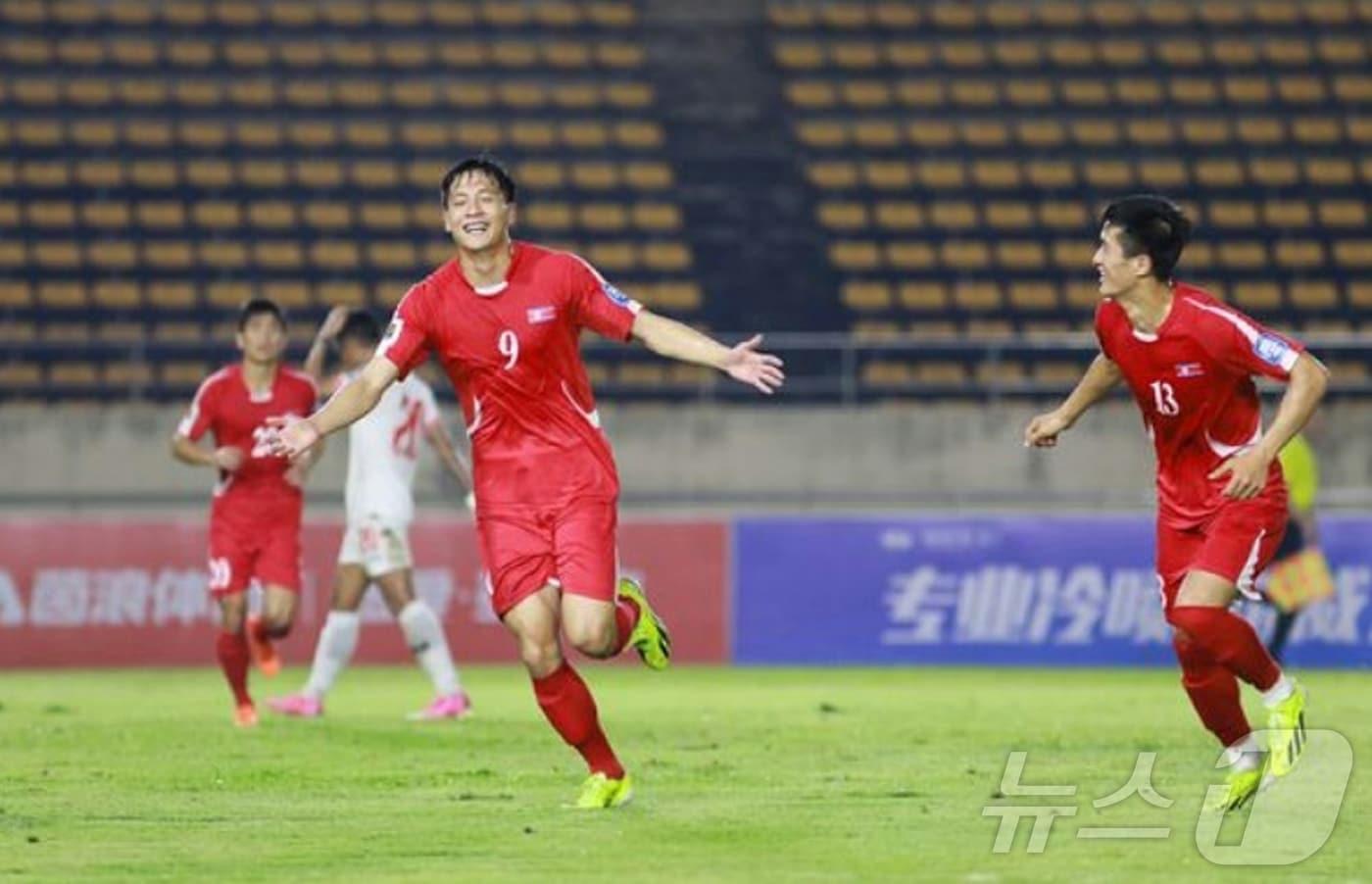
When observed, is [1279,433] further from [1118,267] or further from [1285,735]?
[1285,735]

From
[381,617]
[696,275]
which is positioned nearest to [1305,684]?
[381,617]

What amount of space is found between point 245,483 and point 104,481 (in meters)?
10.6

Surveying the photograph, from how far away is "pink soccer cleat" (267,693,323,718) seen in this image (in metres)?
17.3

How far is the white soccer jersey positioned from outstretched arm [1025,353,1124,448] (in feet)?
20.5

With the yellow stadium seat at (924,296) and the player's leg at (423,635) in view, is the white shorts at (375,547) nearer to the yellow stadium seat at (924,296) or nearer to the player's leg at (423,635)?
the player's leg at (423,635)

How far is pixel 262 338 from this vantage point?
16641mm

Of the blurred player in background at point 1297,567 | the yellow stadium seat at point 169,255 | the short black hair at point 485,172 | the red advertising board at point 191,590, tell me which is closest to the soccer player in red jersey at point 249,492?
the short black hair at point 485,172

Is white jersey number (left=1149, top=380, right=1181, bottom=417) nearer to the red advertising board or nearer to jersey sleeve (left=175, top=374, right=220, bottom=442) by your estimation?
jersey sleeve (left=175, top=374, right=220, bottom=442)

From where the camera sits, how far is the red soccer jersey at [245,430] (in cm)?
1662

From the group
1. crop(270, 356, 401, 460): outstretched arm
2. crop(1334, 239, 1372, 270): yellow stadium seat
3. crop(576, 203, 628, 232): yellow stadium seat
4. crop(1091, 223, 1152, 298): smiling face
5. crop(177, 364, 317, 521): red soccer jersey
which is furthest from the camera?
crop(576, 203, 628, 232): yellow stadium seat

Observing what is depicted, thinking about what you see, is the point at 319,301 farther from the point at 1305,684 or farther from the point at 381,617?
the point at 1305,684

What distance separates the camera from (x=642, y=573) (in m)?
24.5

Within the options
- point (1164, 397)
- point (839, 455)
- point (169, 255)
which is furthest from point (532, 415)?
point (169, 255)

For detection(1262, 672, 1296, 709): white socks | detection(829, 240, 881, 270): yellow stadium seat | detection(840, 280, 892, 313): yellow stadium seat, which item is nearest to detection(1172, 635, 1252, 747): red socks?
detection(1262, 672, 1296, 709): white socks
